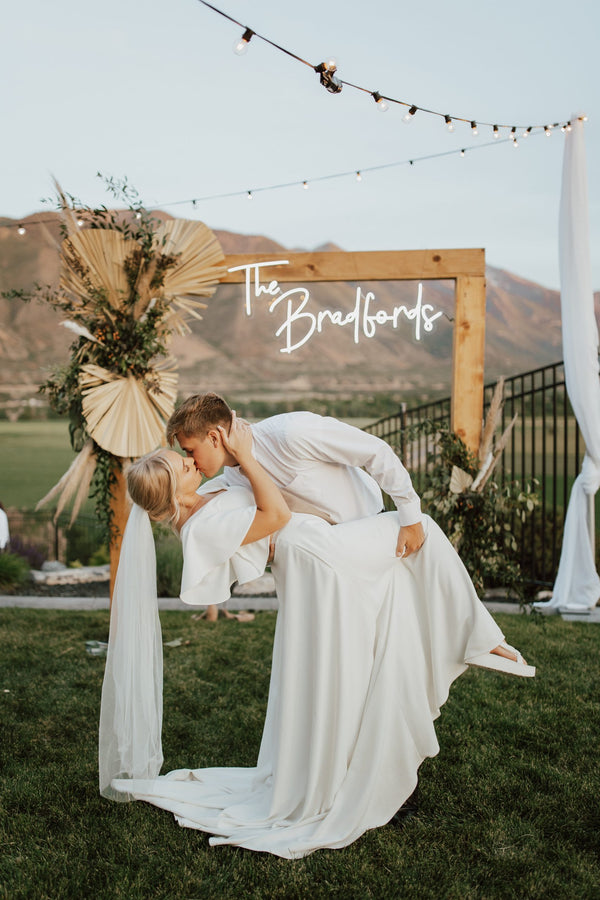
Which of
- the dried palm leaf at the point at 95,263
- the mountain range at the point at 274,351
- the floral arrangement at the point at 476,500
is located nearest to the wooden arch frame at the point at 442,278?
the floral arrangement at the point at 476,500

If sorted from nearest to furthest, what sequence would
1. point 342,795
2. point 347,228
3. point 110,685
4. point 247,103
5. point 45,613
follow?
point 342,795 → point 110,685 → point 45,613 → point 247,103 → point 347,228

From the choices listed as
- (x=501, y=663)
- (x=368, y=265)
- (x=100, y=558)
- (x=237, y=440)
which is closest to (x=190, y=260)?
(x=368, y=265)

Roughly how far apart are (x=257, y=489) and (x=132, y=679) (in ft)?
3.29

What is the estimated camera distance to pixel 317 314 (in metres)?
5.78

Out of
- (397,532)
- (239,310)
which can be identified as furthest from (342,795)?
(239,310)

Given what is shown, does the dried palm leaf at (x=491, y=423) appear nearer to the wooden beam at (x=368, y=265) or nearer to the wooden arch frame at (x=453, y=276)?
the wooden arch frame at (x=453, y=276)

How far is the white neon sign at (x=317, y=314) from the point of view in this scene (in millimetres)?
5641

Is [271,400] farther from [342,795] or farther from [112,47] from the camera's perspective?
[342,795]

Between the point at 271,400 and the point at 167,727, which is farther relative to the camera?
the point at 271,400

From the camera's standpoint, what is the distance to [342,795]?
268cm

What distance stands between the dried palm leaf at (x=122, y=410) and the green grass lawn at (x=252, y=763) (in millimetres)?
1534

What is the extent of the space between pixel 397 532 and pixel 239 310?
8.99 m

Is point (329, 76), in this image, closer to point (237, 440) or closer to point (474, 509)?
point (237, 440)

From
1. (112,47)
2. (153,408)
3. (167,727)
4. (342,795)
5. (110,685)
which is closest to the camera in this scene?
(342,795)
